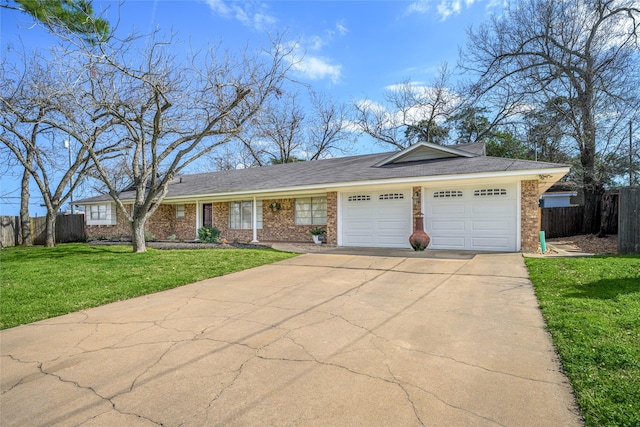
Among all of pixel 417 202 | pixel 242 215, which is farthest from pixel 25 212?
pixel 417 202

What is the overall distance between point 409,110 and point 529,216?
753 inches

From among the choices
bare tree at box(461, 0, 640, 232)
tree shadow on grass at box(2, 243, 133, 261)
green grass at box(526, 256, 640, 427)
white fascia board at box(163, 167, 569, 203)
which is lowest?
tree shadow on grass at box(2, 243, 133, 261)

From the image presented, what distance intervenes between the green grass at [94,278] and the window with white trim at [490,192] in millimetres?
6132

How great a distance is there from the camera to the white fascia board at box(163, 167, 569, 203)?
9.36 m

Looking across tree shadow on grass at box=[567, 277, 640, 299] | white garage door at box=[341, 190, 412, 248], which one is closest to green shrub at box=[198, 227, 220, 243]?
white garage door at box=[341, 190, 412, 248]

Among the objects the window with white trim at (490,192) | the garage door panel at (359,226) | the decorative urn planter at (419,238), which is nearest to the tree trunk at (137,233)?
the garage door panel at (359,226)

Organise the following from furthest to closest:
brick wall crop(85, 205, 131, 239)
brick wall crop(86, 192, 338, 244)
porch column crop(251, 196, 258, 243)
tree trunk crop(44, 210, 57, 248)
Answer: brick wall crop(85, 205, 131, 239) → tree trunk crop(44, 210, 57, 248) → porch column crop(251, 196, 258, 243) → brick wall crop(86, 192, 338, 244)

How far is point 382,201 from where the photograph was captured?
12312mm

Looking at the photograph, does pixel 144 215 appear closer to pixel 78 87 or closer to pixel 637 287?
pixel 78 87

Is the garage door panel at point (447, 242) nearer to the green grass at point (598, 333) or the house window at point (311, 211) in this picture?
the green grass at point (598, 333)

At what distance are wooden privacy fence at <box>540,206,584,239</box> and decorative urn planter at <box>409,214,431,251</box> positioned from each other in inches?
379

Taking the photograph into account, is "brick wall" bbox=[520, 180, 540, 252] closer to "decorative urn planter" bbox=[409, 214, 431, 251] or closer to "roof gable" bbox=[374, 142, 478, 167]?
"decorative urn planter" bbox=[409, 214, 431, 251]

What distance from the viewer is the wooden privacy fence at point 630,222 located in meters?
9.30

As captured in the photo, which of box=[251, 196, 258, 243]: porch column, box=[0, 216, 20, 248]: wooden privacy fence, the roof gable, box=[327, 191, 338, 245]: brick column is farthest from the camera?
box=[0, 216, 20, 248]: wooden privacy fence
